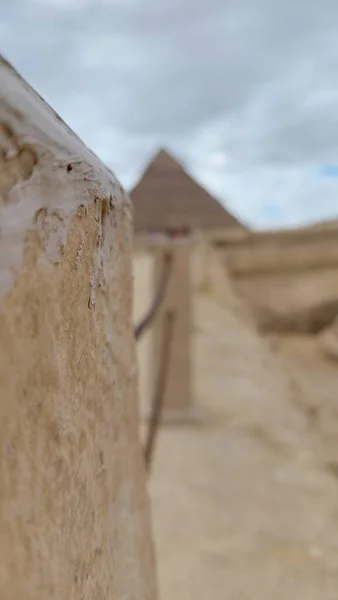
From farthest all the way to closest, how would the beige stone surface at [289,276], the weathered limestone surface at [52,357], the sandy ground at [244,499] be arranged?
the beige stone surface at [289,276], the sandy ground at [244,499], the weathered limestone surface at [52,357]

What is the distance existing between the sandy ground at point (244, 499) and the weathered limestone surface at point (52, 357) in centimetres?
115

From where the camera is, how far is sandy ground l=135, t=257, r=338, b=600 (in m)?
1.75

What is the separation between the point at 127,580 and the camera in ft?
2.58

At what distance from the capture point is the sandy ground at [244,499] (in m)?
1.75

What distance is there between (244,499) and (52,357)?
75.4 inches

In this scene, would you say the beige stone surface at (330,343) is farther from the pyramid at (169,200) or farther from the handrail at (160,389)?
the handrail at (160,389)

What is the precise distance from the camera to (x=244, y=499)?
2283 millimetres

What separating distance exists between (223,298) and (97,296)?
7.36 meters

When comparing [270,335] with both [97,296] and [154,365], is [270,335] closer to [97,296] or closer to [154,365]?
[154,365]

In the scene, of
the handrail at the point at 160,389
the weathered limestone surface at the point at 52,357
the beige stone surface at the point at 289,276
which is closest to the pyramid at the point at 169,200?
the handrail at the point at 160,389

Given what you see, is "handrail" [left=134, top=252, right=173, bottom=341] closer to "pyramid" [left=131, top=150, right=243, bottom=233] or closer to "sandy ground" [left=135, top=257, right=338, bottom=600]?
"pyramid" [left=131, top=150, right=243, bottom=233]

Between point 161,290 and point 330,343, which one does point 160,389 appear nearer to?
point 161,290

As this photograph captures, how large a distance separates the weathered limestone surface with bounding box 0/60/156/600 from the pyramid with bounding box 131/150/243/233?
8.56ft

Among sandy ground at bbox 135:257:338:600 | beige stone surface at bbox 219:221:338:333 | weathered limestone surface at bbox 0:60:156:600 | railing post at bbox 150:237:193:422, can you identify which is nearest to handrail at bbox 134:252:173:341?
railing post at bbox 150:237:193:422
